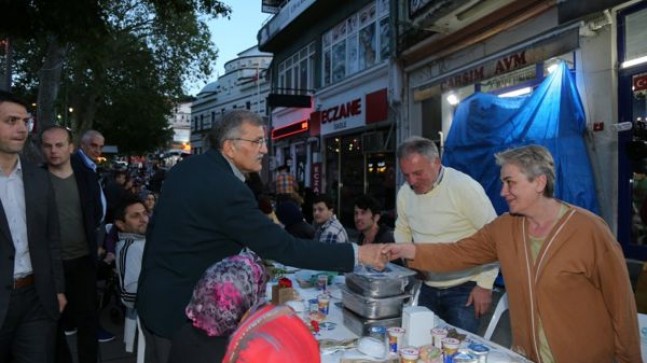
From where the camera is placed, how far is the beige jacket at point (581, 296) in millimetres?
2238

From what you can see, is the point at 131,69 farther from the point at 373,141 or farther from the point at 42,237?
the point at 42,237

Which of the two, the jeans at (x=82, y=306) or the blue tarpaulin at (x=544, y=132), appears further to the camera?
the blue tarpaulin at (x=544, y=132)

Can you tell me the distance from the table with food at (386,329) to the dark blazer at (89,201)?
1921 millimetres

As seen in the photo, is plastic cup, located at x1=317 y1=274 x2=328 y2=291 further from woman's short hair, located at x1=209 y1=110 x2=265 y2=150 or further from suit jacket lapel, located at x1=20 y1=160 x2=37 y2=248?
suit jacket lapel, located at x1=20 y1=160 x2=37 y2=248

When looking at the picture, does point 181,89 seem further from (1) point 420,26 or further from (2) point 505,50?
(2) point 505,50

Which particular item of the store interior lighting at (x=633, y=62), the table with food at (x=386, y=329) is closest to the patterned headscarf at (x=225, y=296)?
the table with food at (x=386, y=329)

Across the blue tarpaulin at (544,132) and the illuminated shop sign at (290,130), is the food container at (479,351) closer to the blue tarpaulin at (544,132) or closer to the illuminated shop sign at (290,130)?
the blue tarpaulin at (544,132)

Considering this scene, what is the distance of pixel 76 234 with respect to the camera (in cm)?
376

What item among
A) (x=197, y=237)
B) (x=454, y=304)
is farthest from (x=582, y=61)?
(x=197, y=237)

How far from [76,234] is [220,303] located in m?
2.81

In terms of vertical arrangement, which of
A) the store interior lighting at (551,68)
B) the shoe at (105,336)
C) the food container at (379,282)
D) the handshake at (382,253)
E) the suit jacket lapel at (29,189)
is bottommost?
the shoe at (105,336)

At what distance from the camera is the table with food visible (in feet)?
7.23

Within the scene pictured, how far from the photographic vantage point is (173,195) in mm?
2312

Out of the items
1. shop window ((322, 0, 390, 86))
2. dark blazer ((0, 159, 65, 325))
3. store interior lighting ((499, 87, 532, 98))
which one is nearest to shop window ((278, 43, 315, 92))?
shop window ((322, 0, 390, 86))
